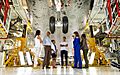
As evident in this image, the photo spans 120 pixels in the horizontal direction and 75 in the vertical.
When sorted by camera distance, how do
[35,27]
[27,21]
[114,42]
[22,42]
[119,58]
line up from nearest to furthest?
[119,58] → [22,42] → [114,42] → [27,21] → [35,27]

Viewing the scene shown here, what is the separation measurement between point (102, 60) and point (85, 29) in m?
3.96

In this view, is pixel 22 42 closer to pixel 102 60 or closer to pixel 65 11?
pixel 102 60

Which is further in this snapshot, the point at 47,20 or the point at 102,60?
the point at 47,20

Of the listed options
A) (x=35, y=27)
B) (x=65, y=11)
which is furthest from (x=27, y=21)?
(x=65, y=11)

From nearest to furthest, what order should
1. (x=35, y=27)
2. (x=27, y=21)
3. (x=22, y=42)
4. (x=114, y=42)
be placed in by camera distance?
1. (x=22, y=42)
2. (x=114, y=42)
3. (x=27, y=21)
4. (x=35, y=27)

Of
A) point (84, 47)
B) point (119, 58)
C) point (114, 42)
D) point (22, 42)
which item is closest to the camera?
point (84, 47)

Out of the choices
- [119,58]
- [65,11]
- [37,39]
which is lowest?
[119,58]

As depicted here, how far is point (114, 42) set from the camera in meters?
15.1

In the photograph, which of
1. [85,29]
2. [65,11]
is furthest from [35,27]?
[85,29]

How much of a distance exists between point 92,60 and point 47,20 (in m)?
5.53

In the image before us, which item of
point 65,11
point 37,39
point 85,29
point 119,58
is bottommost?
point 119,58

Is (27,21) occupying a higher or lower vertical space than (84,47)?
higher

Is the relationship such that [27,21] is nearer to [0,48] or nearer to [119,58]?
[0,48]

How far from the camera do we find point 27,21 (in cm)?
Result: 1712
